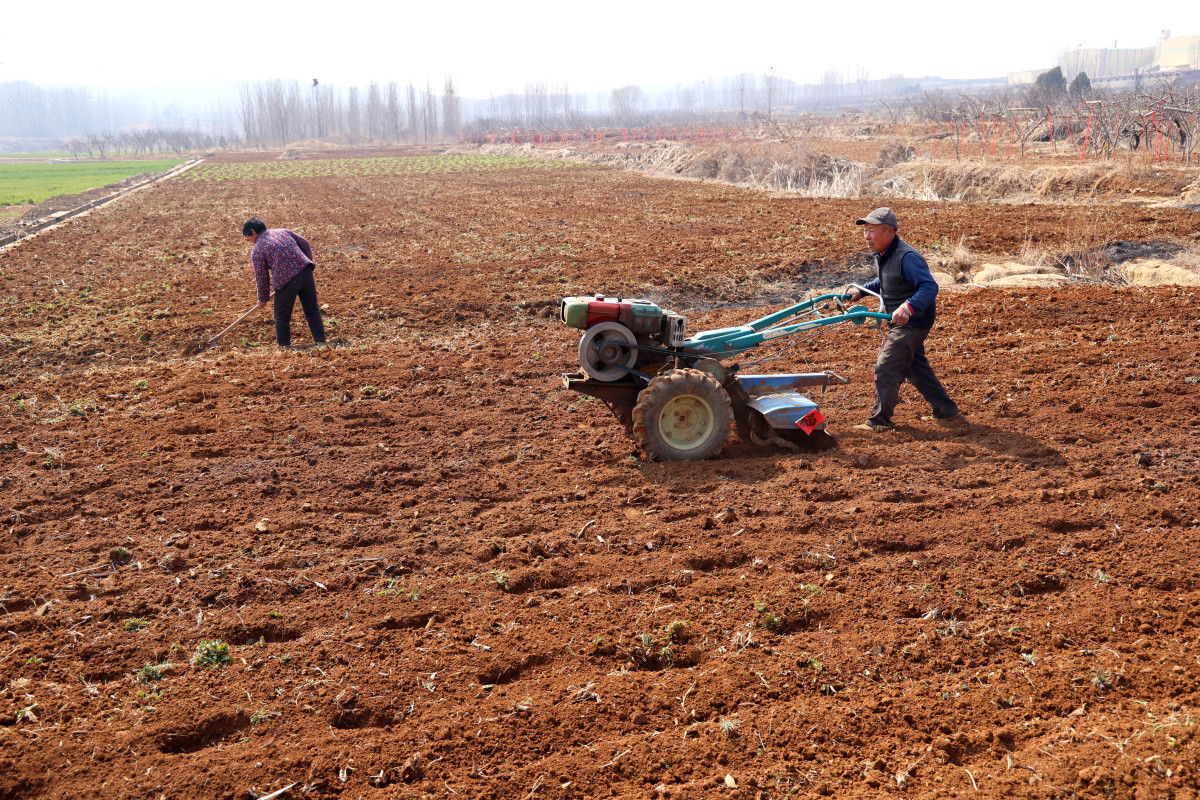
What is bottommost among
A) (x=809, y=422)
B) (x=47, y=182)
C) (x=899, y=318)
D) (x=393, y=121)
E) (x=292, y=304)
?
(x=809, y=422)

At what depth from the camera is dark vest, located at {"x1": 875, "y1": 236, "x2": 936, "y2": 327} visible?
22.0 feet

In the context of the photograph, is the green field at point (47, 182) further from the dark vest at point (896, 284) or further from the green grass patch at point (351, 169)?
the dark vest at point (896, 284)

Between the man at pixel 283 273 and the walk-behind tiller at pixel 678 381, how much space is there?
5153 millimetres

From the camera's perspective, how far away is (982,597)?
4.43 meters

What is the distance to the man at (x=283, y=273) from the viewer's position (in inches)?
397

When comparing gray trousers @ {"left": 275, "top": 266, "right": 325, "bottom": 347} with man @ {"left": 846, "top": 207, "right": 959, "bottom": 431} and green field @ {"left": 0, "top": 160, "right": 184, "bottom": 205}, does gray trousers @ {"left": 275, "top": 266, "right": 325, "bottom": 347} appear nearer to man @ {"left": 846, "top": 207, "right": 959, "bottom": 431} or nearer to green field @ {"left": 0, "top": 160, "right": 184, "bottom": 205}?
man @ {"left": 846, "top": 207, "right": 959, "bottom": 431}

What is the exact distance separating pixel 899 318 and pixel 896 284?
1.87 ft

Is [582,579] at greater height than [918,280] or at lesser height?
lesser

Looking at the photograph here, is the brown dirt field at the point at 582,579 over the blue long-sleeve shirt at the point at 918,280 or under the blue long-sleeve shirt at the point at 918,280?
under

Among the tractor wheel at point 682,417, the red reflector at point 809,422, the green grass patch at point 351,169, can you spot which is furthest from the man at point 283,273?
the green grass patch at point 351,169

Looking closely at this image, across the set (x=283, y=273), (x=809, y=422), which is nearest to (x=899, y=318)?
(x=809, y=422)

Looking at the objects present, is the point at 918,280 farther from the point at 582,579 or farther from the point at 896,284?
the point at 582,579

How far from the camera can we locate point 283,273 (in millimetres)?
10125

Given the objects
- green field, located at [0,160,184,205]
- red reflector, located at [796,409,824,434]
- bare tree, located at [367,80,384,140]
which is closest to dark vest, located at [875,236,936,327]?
red reflector, located at [796,409,824,434]
